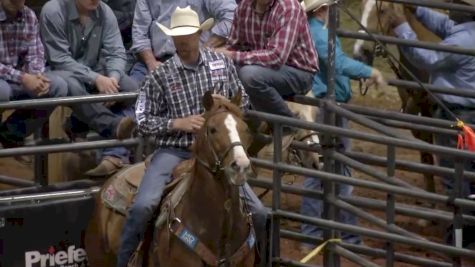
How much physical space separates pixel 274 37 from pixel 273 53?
119 millimetres

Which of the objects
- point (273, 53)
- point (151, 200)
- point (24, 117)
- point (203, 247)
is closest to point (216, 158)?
point (203, 247)

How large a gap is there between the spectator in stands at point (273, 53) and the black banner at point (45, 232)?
140cm

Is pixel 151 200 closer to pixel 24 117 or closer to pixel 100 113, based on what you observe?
pixel 100 113

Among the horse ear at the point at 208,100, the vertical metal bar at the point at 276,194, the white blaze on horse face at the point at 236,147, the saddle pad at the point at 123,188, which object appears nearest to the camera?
the white blaze on horse face at the point at 236,147

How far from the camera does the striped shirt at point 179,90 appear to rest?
928 centimetres

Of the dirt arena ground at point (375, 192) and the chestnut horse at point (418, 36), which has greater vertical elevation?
the chestnut horse at point (418, 36)

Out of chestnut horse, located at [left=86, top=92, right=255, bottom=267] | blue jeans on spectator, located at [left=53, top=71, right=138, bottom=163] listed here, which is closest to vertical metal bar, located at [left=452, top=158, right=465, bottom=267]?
chestnut horse, located at [left=86, top=92, right=255, bottom=267]

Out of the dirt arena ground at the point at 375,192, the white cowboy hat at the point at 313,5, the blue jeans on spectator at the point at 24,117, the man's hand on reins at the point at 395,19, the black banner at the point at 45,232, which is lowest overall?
the dirt arena ground at the point at 375,192

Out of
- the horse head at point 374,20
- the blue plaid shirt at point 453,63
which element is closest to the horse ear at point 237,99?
the blue plaid shirt at point 453,63

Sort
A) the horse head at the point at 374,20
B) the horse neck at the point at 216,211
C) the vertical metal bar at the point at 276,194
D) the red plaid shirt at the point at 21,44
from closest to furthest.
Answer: the horse neck at the point at 216,211
the vertical metal bar at the point at 276,194
the red plaid shirt at the point at 21,44
the horse head at the point at 374,20

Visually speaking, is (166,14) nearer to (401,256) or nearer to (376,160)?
(376,160)

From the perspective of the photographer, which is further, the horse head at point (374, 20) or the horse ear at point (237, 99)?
the horse head at point (374, 20)

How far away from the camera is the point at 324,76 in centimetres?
1134

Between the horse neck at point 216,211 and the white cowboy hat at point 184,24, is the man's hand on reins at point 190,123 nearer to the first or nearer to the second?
the horse neck at point 216,211
